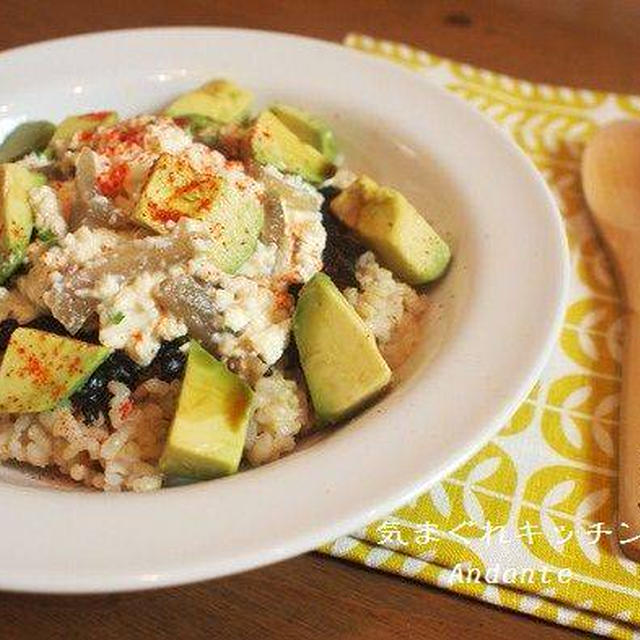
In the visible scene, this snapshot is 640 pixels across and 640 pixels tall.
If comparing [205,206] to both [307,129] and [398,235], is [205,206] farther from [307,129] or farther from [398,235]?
[307,129]

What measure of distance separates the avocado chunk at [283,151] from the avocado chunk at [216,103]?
13 cm

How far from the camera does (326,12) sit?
8.89 ft

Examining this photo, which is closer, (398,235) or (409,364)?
(409,364)

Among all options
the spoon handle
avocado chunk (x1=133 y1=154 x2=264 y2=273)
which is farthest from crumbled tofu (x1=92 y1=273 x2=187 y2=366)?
the spoon handle

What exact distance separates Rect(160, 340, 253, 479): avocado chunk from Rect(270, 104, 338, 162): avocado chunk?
2.50ft

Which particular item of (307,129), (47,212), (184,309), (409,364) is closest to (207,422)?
(184,309)

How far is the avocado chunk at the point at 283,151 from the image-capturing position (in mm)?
1714

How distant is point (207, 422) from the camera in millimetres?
1258

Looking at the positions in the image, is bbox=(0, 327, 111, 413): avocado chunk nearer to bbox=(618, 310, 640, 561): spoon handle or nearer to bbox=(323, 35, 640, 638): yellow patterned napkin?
bbox=(323, 35, 640, 638): yellow patterned napkin

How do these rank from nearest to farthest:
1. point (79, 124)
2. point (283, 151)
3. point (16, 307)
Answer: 1. point (16, 307)
2. point (283, 151)
3. point (79, 124)

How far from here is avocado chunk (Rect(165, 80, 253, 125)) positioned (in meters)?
1.92

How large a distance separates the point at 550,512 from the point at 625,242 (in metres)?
A: 0.77

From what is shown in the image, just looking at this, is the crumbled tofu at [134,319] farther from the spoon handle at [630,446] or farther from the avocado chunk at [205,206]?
the spoon handle at [630,446]

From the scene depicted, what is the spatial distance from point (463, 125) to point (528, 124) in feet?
1.81
